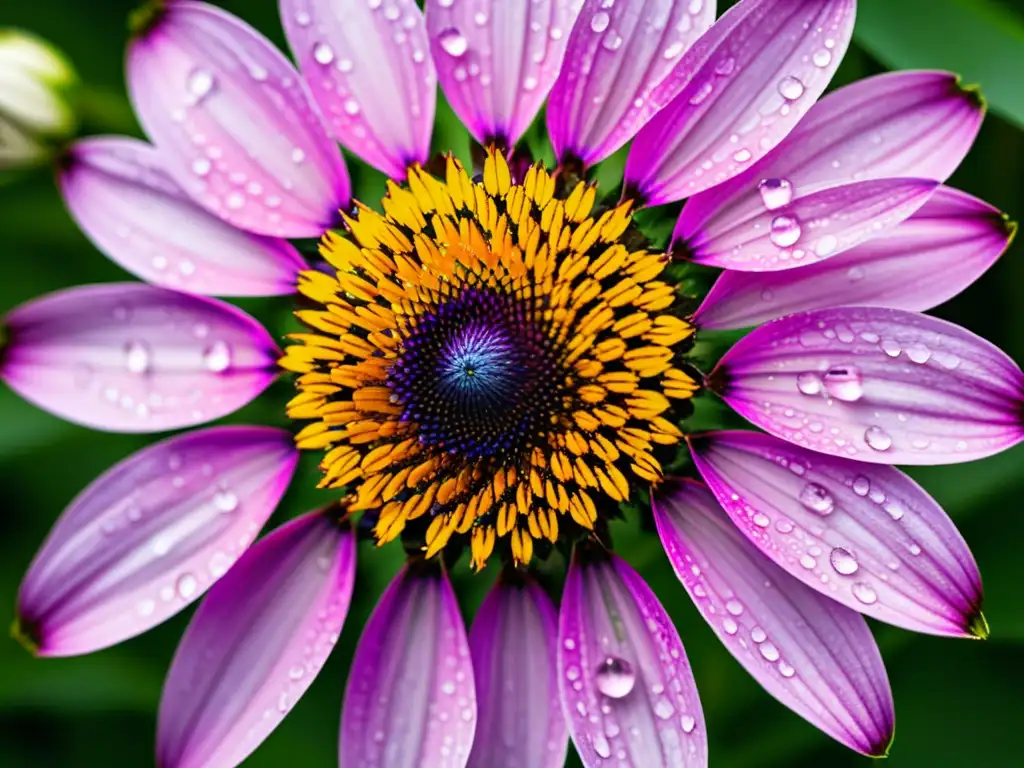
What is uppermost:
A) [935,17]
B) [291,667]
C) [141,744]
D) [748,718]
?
[935,17]

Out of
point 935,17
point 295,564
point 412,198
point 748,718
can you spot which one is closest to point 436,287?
point 412,198

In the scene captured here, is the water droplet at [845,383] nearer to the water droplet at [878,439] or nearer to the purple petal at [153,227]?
the water droplet at [878,439]

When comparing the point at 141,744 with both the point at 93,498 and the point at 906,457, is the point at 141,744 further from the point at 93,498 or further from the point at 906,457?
the point at 906,457

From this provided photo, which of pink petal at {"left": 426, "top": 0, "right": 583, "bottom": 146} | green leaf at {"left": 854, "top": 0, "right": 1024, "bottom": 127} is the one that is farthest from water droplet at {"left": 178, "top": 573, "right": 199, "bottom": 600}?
green leaf at {"left": 854, "top": 0, "right": 1024, "bottom": 127}

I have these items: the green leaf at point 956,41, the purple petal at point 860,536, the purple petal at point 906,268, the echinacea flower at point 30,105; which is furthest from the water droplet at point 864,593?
the echinacea flower at point 30,105

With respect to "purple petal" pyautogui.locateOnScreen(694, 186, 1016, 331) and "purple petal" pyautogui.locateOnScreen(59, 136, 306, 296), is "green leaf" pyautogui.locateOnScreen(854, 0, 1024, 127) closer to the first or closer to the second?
"purple petal" pyautogui.locateOnScreen(694, 186, 1016, 331)

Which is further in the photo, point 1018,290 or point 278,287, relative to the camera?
point 1018,290
